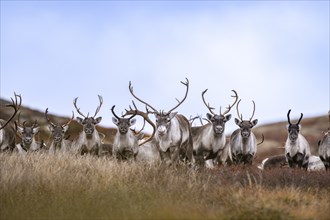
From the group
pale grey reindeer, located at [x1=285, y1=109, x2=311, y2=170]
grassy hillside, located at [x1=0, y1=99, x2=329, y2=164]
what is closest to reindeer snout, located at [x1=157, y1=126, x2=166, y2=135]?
pale grey reindeer, located at [x1=285, y1=109, x2=311, y2=170]

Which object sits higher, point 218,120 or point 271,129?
point 218,120

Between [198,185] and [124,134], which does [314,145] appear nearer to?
[124,134]

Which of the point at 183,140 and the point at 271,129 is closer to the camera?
the point at 183,140

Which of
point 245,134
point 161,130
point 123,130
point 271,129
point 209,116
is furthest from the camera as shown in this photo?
point 271,129

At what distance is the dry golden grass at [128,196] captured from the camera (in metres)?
9.53

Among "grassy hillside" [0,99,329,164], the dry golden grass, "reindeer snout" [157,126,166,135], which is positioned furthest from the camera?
"grassy hillside" [0,99,329,164]

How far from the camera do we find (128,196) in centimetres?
1046

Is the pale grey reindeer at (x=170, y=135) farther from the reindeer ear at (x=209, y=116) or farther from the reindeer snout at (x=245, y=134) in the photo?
the reindeer snout at (x=245, y=134)

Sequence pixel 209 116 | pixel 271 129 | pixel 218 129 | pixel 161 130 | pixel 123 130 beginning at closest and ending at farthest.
→ pixel 161 130
pixel 123 130
pixel 218 129
pixel 209 116
pixel 271 129

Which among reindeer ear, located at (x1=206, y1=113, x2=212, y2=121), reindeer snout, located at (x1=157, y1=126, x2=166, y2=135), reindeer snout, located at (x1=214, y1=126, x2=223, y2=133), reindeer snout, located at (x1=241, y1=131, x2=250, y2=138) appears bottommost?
Answer: reindeer snout, located at (x1=241, y1=131, x2=250, y2=138)

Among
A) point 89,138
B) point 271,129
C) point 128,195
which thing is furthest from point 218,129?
point 271,129

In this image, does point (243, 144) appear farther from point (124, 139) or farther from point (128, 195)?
point (128, 195)

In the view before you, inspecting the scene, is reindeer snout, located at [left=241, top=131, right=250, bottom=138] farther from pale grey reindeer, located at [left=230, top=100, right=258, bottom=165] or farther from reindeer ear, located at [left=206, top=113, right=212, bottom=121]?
reindeer ear, located at [left=206, top=113, right=212, bottom=121]

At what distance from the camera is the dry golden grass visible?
9.53m
